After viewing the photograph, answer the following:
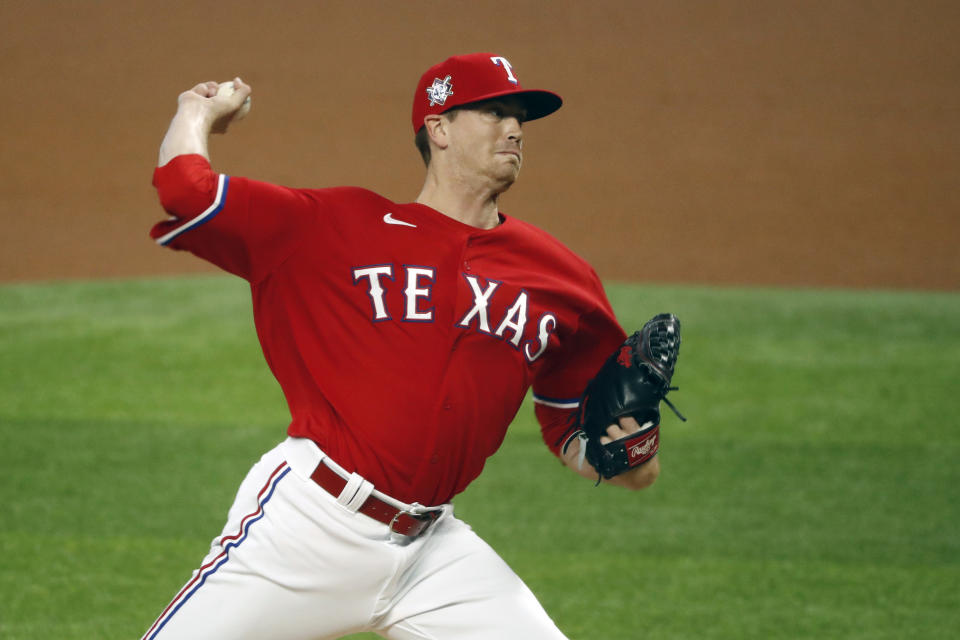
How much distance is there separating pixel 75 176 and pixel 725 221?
876cm

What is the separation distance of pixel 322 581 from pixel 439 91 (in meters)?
1.26

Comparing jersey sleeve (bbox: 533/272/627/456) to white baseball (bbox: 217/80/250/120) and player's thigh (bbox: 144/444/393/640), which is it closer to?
player's thigh (bbox: 144/444/393/640)

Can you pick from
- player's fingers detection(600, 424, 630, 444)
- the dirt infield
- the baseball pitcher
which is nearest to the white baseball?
the baseball pitcher

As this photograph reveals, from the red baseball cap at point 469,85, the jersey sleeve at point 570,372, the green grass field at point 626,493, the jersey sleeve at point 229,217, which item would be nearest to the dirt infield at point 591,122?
the green grass field at point 626,493

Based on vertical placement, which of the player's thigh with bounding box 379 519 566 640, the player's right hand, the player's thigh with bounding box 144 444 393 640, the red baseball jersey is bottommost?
the player's thigh with bounding box 379 519 566 640

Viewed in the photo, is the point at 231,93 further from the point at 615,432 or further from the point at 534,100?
the point at 615,432

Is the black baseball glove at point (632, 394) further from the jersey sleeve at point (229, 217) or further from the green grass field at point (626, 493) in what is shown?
the green grass field at point (626, 493)

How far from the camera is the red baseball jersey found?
2635mm

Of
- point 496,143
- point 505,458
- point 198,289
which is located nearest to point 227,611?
point 496,143

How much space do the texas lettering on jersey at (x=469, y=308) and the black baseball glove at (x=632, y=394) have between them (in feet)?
0.88

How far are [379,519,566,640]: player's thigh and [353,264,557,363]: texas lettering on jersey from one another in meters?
0.54

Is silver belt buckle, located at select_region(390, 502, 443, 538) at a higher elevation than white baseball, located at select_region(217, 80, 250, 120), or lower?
lower

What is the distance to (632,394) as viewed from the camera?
2.94 m

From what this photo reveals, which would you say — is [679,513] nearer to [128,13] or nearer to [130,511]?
[130,511]
